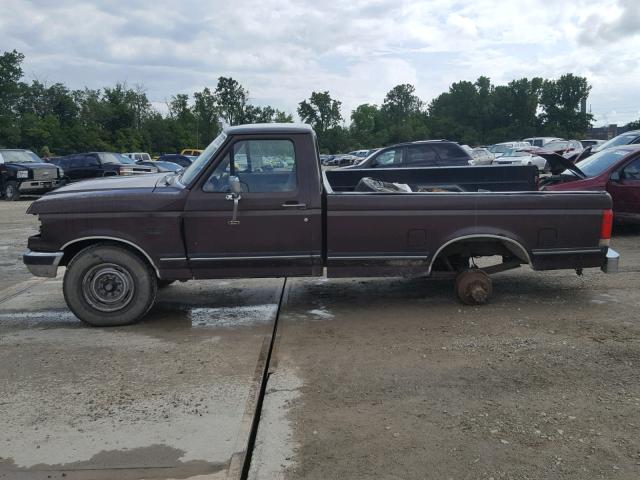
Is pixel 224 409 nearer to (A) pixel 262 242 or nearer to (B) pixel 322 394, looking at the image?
(B) pixel 322 394

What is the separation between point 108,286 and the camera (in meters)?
5.59

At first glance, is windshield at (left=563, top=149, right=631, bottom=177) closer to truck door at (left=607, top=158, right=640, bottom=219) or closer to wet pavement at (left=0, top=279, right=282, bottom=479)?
truck door at (left=607, top=158, right=640, bottom=219)

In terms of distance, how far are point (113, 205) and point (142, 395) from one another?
6.98 feet

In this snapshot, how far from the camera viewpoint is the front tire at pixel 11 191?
20.6 meters

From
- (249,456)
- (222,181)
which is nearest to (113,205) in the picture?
(222,181)

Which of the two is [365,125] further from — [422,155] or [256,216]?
[256,216]

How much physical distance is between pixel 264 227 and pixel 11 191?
60.9ft

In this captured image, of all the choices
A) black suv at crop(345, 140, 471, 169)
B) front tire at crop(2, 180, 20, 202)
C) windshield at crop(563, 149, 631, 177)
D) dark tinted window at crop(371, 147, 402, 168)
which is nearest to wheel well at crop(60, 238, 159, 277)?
windshield at crop(563, 149, 631, 177)

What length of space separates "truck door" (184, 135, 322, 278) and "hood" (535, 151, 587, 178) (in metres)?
4.95

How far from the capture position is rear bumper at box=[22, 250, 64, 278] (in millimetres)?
5516

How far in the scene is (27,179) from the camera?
20.7 m

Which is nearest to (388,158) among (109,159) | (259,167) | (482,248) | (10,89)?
(482,248)

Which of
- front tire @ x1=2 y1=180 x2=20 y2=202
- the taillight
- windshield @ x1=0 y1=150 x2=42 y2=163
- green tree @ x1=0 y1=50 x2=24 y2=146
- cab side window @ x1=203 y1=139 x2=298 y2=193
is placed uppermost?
green tree @ x1=0 y1=50 x2=24 y2=146

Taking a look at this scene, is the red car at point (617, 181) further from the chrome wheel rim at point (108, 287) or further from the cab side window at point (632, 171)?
the chrome wheel rim at point (108, 287)
